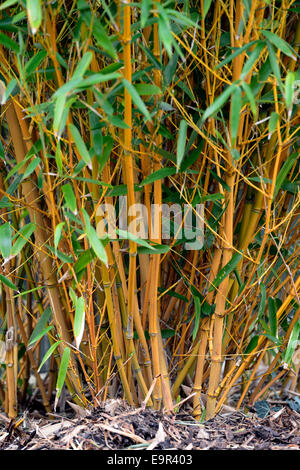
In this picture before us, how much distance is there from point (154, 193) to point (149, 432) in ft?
1.73

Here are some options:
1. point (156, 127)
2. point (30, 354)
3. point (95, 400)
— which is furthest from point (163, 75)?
point (30, 354)

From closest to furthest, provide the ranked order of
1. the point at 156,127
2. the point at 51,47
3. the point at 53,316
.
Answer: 1. the point at 51,47
2. the point at 156,127
3. the point at 53,316

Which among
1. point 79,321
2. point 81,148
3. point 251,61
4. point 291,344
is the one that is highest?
point 251,61

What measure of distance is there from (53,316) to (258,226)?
0.57 meters

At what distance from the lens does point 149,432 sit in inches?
43.0

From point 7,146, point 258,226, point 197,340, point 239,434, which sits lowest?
point 239,434

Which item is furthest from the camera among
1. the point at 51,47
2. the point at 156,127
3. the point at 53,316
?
the point at 53,316

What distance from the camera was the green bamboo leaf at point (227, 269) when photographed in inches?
44.3

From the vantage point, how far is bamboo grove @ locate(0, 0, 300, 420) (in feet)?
3.21

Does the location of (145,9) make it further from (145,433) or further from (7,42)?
(145,433)

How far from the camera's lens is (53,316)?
4.10 feet

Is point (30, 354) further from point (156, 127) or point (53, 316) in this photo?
point (156, 127)

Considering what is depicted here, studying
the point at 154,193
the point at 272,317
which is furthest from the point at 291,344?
the point at 154,193

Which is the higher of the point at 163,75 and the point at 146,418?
the point at 163,75
